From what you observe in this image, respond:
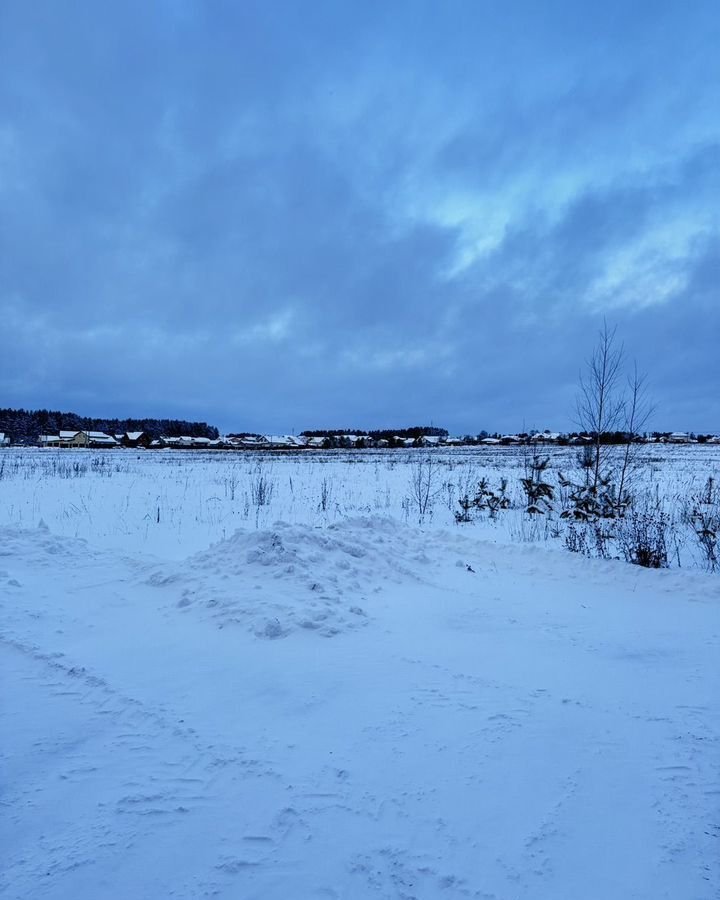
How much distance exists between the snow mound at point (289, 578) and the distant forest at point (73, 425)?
103 metres

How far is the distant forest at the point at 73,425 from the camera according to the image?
105875 mm

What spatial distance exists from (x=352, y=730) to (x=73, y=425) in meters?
138

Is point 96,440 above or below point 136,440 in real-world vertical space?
below

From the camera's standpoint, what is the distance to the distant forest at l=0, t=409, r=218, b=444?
106 m

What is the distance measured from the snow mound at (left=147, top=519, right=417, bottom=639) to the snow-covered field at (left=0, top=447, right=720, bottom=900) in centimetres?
4

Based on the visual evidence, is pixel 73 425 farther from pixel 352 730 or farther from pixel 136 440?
pixel 352 730

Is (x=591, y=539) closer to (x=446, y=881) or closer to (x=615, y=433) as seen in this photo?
(x=615, y=433)

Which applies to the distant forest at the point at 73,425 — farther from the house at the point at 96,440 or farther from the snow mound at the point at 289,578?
the snow mound at the point at 289,578

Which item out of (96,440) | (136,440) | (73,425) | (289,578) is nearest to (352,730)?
(289,578)

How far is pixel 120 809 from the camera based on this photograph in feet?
8.13

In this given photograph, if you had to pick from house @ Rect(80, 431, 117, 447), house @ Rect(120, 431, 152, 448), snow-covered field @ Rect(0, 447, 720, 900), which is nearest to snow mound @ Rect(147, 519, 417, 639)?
snow-covered field @ Rect(0, 447, 720, 900)

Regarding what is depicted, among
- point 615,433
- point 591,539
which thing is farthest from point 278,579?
point 615,433

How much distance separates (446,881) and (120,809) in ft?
5.38

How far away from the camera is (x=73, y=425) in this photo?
121m
